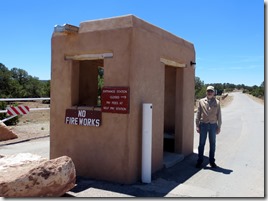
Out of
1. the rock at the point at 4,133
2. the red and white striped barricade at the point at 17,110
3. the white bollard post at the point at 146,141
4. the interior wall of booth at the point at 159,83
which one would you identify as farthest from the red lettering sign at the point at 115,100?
the red and white striped barricade at the point at 17,110

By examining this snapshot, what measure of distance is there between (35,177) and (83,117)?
77.8 inches

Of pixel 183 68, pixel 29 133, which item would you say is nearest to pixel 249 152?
pixel 183 68

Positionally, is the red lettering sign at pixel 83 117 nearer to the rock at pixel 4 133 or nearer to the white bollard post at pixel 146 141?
the white bollard post at pixel 146 141

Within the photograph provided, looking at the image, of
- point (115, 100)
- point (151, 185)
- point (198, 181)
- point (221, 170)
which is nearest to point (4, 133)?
point (115, 100)

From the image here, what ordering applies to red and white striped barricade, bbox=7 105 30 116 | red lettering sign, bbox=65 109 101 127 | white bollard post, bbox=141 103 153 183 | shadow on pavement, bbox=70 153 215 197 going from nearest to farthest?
shadow on pavement, bbox=70 153 215 197 < white bollard post, bbox=141 103 153 183 < red lettering sign, bbox=65 109 101 127 < red and white striped barricade, bbox=7 105 30 116

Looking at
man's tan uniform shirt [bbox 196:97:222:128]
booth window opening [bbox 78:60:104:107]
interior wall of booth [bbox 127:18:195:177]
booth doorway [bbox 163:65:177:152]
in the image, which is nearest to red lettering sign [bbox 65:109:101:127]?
booth window opening [bbox 78:60:104:107]

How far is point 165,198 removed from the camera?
16.8 feet

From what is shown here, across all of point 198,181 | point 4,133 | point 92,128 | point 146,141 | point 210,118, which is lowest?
point 198,181

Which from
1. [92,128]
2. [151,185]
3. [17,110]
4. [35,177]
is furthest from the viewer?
[17,110]

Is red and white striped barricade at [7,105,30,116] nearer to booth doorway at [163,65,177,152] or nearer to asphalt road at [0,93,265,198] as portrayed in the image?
asphalt road at [0,93,265,198]

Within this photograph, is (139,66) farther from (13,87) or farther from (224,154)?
(13,87)

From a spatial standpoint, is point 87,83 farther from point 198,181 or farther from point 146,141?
point 198,181

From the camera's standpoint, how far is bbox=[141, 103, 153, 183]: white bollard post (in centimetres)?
584

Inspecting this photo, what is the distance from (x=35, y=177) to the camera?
14.5 feet
